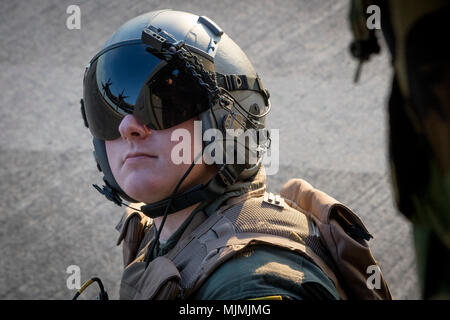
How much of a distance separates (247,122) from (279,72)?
254 cm

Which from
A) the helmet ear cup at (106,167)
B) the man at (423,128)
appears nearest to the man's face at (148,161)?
the helmet ear cup at (106,167)

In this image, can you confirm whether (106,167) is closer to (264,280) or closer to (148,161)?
(148,161)

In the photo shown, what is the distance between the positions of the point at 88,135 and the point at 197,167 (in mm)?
2416

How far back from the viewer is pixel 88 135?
3844 millimetres

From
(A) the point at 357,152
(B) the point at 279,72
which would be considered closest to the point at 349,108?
(A) the point at 357,152

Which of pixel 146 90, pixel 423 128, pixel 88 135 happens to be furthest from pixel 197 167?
pixel 88 135

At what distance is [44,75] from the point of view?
13.5ft

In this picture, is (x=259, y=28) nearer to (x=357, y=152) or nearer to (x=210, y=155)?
(x=357, y=152)

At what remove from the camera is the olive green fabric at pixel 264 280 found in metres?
1.29

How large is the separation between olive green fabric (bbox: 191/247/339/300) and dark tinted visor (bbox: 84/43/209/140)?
1.56 ft

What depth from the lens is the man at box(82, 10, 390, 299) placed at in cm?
145

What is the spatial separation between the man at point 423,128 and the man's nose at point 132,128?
817mm

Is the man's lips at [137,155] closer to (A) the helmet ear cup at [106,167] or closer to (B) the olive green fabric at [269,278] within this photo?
(A) the helmet ear cup at [106,167]

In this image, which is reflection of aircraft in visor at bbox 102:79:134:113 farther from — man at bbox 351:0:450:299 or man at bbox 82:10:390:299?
man at bbox 351:0:450:299
